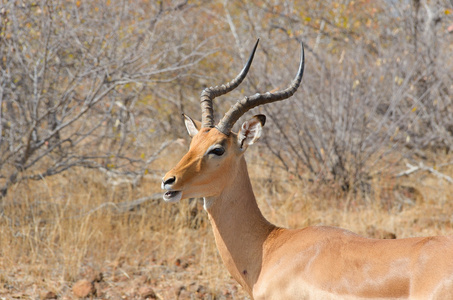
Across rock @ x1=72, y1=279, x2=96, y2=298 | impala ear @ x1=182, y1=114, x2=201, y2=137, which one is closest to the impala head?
impala ear @ x1=182, y1=114, x2=201, y2=137

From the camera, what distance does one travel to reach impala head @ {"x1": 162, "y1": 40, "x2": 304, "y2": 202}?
3590 millimetres

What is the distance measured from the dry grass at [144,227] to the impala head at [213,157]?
5.38 ft

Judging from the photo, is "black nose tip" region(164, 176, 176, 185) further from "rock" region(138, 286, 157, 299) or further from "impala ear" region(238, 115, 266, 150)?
"rock" region(138, 286, 157, 299)

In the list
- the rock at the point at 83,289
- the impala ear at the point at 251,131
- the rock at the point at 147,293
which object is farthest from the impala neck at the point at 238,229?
the rock at the point at 83,289

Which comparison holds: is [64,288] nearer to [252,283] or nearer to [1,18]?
[252,283]

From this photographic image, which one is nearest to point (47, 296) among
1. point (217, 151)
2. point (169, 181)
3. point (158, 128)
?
point (169, 181)

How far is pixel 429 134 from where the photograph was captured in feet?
29.7

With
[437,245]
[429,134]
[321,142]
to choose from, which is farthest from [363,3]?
[437,245]

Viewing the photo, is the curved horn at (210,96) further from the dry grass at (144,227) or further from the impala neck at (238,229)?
the dry grass at (144,227)

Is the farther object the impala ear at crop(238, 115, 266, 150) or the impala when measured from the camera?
the impala ear at crop(238, 115, 266, 150)

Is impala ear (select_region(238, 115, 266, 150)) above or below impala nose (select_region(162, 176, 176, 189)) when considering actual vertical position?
above

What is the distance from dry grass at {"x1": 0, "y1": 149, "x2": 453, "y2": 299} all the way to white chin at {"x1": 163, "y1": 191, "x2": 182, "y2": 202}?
67.1 inches

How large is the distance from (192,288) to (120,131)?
4310mm

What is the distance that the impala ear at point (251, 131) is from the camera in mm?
3918
